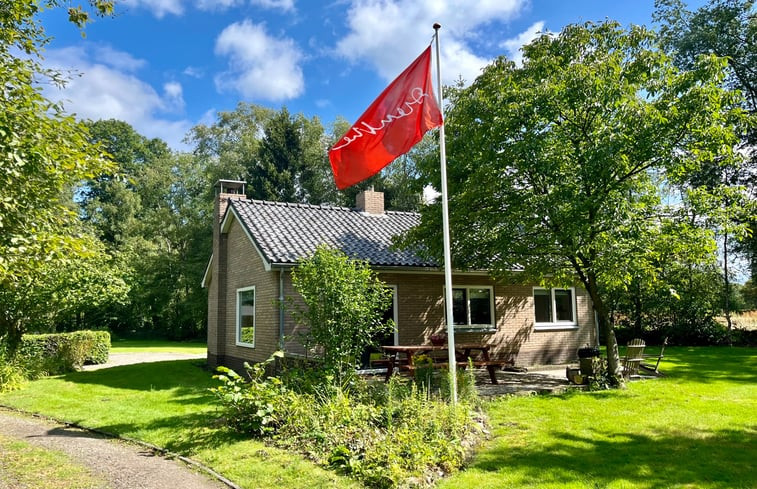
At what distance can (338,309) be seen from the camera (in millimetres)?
8805

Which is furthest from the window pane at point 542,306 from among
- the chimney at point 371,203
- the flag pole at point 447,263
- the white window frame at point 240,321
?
the flag pole at point 447,263

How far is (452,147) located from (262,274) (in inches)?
253

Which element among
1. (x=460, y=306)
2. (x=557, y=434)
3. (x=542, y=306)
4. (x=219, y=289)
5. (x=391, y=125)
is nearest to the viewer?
(x=557, y=434)

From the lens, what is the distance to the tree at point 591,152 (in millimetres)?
10734

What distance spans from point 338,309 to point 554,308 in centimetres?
1181

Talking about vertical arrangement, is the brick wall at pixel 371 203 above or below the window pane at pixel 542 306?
above

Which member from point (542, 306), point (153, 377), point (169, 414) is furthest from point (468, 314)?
point (153, 377)

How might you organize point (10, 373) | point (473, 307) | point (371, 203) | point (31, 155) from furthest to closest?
point (371, 203), point (473, 307), point (10, 373), point (31, 155)

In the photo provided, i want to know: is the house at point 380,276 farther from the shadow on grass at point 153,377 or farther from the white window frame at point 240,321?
the shadow on grass at point 153,377

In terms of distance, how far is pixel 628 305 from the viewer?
91.6ft

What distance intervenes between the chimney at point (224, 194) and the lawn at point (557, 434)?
263 inches

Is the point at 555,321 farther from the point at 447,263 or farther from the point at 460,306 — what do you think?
the point at 447,263

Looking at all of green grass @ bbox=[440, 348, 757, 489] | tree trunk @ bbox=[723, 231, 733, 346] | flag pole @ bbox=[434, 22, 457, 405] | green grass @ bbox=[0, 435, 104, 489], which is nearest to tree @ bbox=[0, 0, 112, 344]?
green grass @ bbox=[0, 435, 104, 489]

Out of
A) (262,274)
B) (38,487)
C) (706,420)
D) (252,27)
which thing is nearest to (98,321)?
(262,274)
